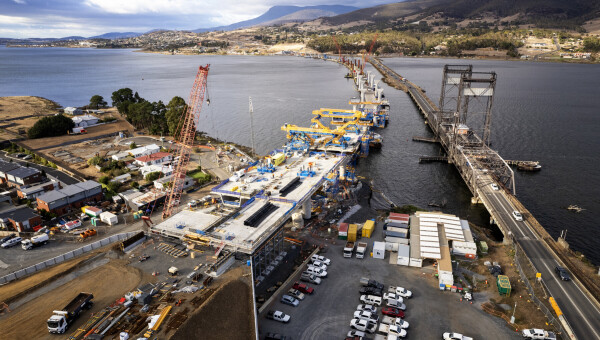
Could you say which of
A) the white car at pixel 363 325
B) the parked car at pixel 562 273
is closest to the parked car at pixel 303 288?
the white car at pixel 363 325

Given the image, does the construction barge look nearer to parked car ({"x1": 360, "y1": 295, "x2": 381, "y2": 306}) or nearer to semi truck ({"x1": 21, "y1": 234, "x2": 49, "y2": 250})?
parked car ({"x1": 360, "y1": 295, "x2": 381, "y2": 306})

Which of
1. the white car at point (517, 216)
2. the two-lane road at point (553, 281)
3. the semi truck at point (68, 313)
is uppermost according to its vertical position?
the semi truck at point (68, 313)

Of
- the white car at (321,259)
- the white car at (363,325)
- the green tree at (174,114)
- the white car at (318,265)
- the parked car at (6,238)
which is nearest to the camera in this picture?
the white car at (363,325)

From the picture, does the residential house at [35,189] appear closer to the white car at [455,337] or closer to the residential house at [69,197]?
the residential house at [69,197]

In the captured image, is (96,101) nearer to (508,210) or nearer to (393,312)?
(393,312)

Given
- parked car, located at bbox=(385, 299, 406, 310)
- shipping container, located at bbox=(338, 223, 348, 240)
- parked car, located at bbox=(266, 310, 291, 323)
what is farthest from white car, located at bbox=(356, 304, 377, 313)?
shipping container, located at bbox=(338, 223, 348, 240)

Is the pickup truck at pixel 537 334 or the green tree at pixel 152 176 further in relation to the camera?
the green tree at pixel 152 176
